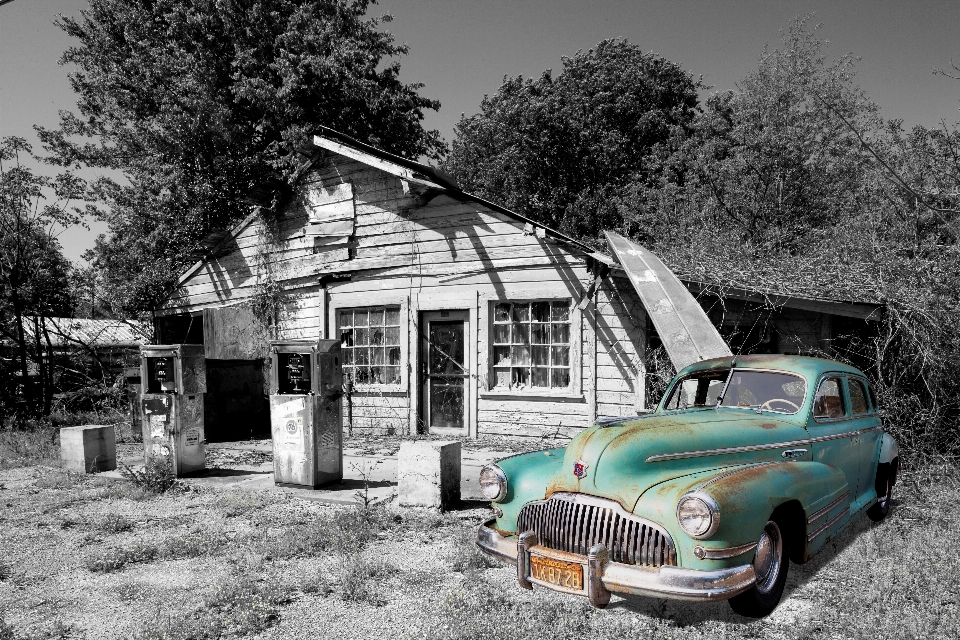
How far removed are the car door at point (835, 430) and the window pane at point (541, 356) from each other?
17.1 feet

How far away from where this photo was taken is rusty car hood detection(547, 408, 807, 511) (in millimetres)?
3596

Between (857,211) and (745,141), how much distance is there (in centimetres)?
327

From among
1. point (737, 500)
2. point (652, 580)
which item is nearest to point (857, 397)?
point (737, 500)

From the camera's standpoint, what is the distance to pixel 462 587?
168 inches

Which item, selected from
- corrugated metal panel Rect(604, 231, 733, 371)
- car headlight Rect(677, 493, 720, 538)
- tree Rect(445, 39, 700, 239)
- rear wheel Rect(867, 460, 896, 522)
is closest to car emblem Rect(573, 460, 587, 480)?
car headlight Rect(677, 493, 720, 538)

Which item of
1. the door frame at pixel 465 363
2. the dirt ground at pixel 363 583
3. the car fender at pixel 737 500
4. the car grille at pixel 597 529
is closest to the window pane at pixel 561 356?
the door frame at pixel 465 363

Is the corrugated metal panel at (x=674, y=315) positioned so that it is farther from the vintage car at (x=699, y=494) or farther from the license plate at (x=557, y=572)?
the license plate at (x=557, y=572)

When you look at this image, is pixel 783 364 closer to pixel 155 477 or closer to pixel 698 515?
pixel 698 515

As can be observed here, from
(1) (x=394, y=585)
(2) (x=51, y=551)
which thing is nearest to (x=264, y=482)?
(2) (x=51, y=551)

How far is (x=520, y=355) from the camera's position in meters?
10.2

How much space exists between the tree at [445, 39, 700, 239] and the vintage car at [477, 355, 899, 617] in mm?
21423

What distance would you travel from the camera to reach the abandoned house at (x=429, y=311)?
9.42m

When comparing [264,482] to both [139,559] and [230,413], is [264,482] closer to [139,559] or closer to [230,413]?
[139,559]

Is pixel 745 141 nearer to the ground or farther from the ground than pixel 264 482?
farther from the ground
